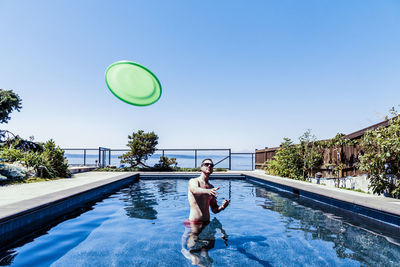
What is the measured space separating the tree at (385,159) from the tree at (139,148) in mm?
11152

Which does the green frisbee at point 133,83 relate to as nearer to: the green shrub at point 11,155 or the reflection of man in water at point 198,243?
the reflection of man in water at point 198,243

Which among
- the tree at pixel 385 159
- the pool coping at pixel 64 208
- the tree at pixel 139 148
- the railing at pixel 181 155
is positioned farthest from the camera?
the railing at pixel 181 155

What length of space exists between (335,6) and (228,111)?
10.6 meters

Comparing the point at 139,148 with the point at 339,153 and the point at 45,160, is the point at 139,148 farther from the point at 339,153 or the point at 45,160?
the point at 339,153

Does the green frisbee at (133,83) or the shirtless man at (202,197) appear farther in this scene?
the green frisbee at (133,83)

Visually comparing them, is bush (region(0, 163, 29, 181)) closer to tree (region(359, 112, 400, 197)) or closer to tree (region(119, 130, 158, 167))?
tree (region(119, 130, 158, 167))

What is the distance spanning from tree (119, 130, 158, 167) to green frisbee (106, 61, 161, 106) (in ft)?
31.8

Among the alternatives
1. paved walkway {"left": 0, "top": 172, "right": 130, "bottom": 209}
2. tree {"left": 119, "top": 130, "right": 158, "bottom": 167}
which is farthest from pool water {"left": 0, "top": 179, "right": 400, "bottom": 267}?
tree {"left": 119, "top": 130, "right": 158, "bottom": 167}

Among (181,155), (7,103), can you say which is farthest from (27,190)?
(181,155)

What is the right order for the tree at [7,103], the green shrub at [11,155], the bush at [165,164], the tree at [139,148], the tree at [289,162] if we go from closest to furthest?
1. the green shrub at [11,155]
2. the tree at [289,162]
3. the tree at [7,103]
4. the tree at [139,148]
5. the bush at [165,164]

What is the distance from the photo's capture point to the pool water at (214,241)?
9.00 ft

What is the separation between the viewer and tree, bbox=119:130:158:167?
553 inches

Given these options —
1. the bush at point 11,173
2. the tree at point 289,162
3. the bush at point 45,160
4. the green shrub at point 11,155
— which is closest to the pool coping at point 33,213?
the bush at point 11,173

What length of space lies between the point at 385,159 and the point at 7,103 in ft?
54.3
